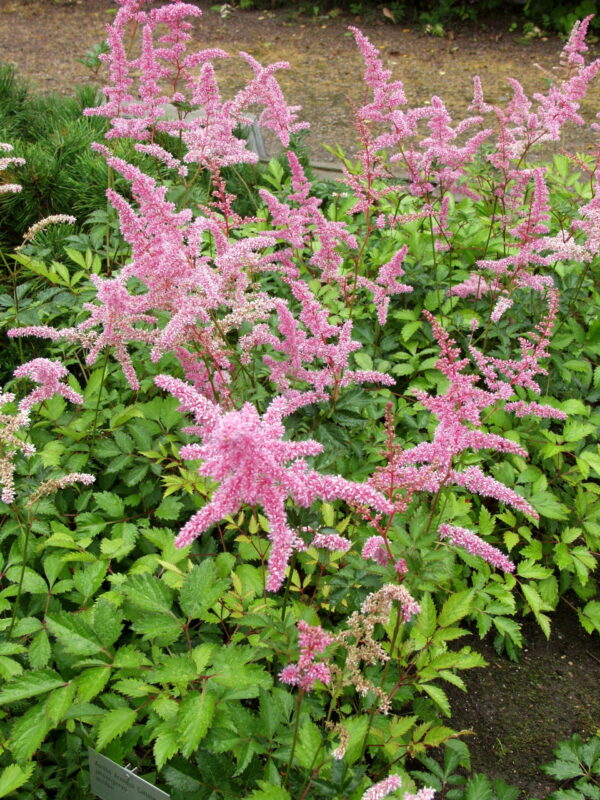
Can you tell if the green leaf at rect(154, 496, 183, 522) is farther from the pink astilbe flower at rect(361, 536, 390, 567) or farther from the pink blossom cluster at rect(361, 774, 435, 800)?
the pink blossom cluster at rect(361, 774, 435, 800)

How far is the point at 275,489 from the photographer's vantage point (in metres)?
1.26

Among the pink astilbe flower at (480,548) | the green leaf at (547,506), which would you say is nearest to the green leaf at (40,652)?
the pink astilbe flower at (480,548)

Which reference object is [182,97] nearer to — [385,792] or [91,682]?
[91,682]

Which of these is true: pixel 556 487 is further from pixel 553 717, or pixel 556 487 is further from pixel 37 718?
pixel 37 718

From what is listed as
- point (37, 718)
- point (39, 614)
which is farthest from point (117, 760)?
point (39, 614)

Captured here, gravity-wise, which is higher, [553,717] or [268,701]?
[268,701]

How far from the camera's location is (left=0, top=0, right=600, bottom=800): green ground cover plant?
1.50m

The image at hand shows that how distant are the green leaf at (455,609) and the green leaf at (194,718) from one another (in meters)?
0.75

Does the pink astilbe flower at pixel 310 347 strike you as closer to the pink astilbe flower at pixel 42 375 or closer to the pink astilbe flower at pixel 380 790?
the pink astilbe flower at pixel 42 375

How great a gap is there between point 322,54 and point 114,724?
936 cm

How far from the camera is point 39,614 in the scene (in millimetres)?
2066

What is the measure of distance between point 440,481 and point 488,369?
0.57 meters

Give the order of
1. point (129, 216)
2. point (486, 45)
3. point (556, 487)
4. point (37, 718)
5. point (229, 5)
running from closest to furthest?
1. point (37, 718)
2. point (129, 216)
3. point (556, 487)
4. point (486, 45)
5. point (229, 5)

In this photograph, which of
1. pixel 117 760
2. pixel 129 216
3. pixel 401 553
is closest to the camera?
pixel 117 760
